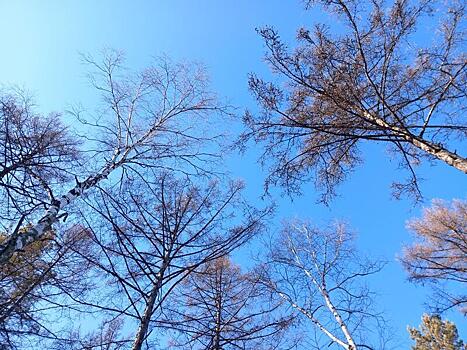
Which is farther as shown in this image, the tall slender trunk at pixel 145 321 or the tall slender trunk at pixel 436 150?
the tall slender trunk at pixel 436 150

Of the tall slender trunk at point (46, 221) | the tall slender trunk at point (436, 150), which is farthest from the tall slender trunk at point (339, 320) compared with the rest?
the tall slender trunk at point (46, 221)

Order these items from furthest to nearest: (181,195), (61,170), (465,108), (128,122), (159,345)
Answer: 1. (128,122)
2. (61,170)
3. (181,195)
4. (465,108)
5. (159,345)

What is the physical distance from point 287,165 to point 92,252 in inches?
145

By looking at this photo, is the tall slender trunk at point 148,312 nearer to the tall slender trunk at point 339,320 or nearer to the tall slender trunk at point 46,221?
the tall slender trunk at point 46,221

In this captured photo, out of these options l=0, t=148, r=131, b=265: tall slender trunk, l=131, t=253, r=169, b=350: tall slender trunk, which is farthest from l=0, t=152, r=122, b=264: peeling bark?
l=131, t=253, r=169, b=350: tall slender trunk

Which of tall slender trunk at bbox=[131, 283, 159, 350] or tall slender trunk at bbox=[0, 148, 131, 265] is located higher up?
tall slender trunk at bbox=[0, 148, 131, 265]

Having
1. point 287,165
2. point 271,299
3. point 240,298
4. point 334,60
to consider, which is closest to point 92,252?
point 240,298

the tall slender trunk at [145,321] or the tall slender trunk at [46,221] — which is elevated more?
the tall slender trunk at [46,221]

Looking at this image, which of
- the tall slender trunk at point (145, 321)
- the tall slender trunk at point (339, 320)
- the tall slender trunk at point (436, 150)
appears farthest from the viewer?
the tall slender trunk at point (339, 320)

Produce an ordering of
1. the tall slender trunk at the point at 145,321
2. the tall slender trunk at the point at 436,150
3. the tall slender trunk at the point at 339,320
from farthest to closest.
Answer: the tall slender trunk at the point at 339,320, the tall slender trunk at the point at 436,150, the tall slender trunk at the point at 145,321

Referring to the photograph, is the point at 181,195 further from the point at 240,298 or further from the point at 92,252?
the point at 240,298

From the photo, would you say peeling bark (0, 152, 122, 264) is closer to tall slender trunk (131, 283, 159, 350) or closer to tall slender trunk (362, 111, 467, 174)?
tall slender trunk (131, 283, 159, 350)

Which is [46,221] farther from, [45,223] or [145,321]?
[145,321]

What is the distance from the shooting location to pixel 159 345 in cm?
557
